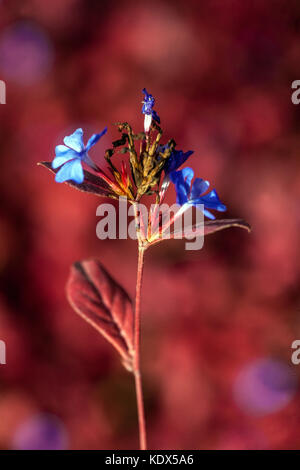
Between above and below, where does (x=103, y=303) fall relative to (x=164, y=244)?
below

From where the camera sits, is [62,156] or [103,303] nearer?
[62,156]

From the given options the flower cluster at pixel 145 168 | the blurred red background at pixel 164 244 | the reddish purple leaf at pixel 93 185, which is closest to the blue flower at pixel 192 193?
the flower cluster at pixel 145 168

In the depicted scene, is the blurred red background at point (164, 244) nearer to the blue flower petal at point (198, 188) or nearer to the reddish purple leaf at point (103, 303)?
the reddish purple leaf at point (103, 303)

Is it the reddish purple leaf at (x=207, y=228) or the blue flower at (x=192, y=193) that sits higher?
the blue flower at (x=192, y=193)

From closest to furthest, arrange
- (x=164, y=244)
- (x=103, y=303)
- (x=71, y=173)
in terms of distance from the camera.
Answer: (x=71, y=173)
(x=103, y=303)
(x=164, y=244)

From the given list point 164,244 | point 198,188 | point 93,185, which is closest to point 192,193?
point 198,188

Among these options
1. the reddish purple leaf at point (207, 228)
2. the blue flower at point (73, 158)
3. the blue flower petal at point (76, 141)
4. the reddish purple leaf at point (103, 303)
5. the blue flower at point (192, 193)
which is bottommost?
the reddish purple leaf at point (103, 303)

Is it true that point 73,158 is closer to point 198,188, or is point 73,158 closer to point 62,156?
point 62,156

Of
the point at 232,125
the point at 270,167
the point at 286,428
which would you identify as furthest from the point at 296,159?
the point at 286,428
